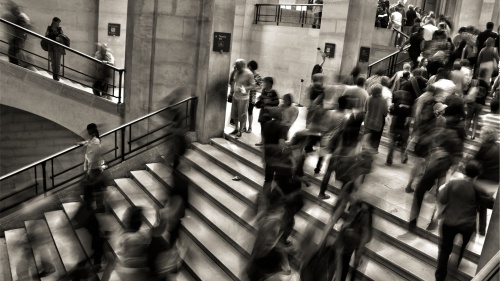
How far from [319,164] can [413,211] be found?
7.60 feet

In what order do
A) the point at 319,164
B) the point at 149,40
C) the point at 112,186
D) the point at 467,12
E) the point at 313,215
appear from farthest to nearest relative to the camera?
the point at 467,12, the point at 149,40, the point at 112,186, the point at 319,164, the point at 313,215

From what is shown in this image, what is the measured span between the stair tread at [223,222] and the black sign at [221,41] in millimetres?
3492

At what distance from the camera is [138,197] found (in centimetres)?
952

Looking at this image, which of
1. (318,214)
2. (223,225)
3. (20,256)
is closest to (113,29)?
(20,256)

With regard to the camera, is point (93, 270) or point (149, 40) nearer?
point (93, 270)

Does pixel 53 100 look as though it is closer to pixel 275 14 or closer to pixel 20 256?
pixel 20 256

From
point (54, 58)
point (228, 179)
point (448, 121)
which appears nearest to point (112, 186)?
point (228, 179)

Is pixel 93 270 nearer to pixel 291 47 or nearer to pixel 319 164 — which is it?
pixel 319 164

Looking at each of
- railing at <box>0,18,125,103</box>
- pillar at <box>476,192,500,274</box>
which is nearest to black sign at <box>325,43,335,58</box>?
railing at <box>0,18,125,103</box>

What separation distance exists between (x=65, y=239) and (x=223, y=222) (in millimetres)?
3177

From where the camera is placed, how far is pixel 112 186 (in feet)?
34.2

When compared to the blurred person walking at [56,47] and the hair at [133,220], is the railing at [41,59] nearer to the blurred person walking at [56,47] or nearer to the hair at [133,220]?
the blurred person walking at [56,47]

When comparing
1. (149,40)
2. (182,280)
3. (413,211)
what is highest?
(149,40)

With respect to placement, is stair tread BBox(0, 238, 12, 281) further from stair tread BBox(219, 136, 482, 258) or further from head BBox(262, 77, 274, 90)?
head BBox(262, 77, 274, 90)
